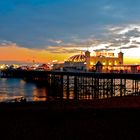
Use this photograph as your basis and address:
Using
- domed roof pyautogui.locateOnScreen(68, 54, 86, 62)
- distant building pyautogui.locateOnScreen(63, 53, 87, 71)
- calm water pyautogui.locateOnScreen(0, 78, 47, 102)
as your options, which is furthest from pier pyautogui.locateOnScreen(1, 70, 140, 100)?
domed roof pyautogui.locateOnScreen(68, 54, 86, 62)

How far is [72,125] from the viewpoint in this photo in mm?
16031

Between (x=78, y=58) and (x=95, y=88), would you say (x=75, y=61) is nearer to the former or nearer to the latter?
(x=78, y=58)

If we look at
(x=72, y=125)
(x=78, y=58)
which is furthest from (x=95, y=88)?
(x=78, y=58)

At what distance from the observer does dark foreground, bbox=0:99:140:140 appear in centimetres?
1388

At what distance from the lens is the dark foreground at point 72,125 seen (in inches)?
546

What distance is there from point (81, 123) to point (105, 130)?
1896 mm

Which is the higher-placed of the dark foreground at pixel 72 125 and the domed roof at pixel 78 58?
the domed roof at pixel 78 58

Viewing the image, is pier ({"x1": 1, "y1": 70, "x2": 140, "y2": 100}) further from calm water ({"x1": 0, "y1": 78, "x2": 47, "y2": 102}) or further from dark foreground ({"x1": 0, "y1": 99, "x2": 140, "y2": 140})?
dark foreground ({"x1": 0, "y1": 99, "x2": 140, "y2": 140})

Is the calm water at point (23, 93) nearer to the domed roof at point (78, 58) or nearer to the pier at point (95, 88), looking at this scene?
the pier at point (95, 88)


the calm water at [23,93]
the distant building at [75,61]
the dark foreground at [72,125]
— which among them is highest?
the distant building at [75,61]

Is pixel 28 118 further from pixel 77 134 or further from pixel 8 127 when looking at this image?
pixel 77 134

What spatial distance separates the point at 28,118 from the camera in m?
18.1

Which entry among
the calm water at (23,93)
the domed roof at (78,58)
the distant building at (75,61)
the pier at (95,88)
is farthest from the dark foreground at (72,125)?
the domed roof at (78,58)

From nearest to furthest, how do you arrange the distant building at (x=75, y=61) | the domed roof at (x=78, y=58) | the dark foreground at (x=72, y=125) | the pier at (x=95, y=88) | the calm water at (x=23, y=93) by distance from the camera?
1. the dark foreground at (x=72, y=125)
2. the calm water at (x=23, y=93)
3. the pier at (x=95, y=88)
4. the distant building at (x=75, y=61)
5. the domed roof at (x=78, y=58)
